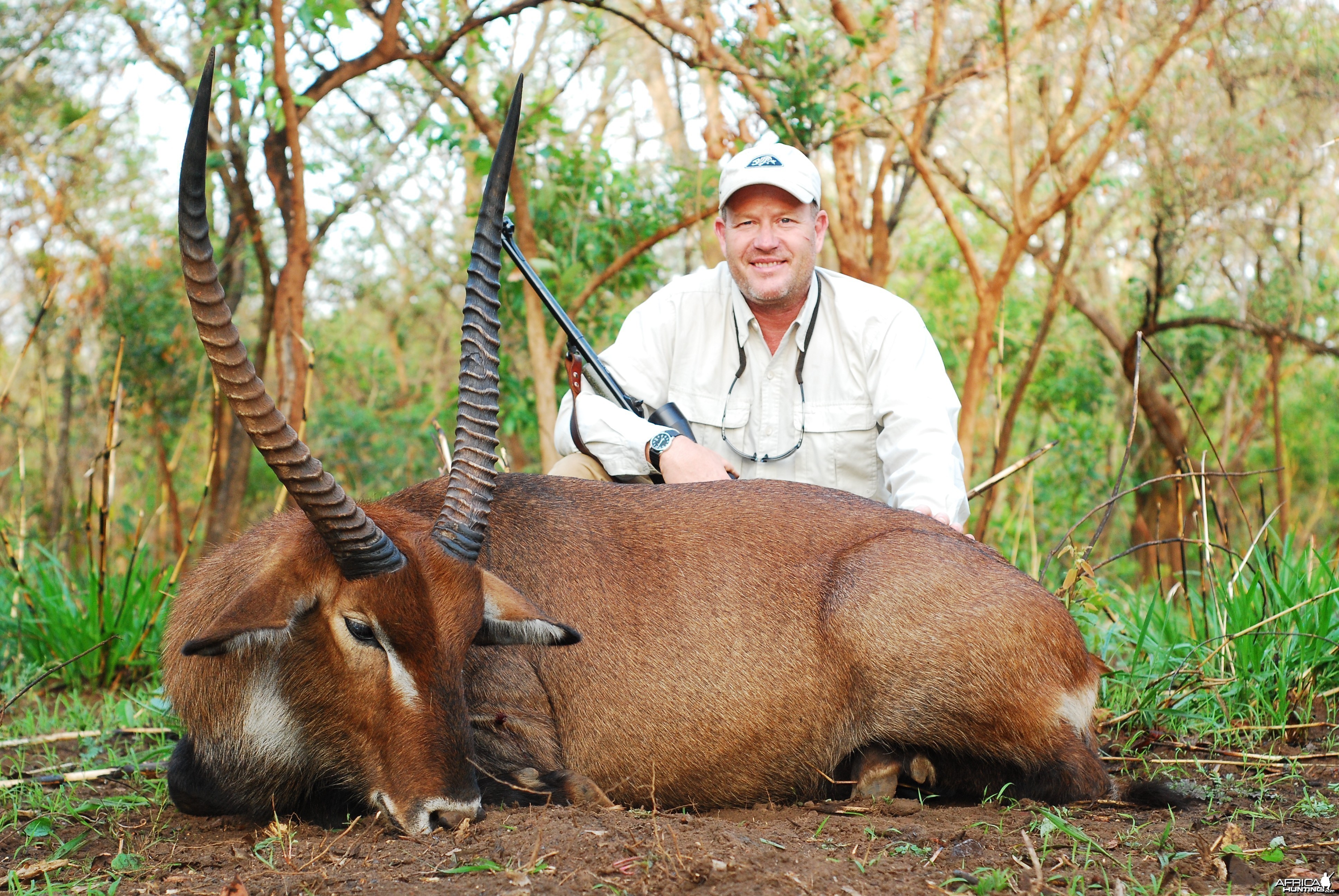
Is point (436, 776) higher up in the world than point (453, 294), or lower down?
lower down

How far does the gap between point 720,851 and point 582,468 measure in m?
2.76

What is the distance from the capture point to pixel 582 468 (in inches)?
217

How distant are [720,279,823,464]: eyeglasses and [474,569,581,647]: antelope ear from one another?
7.18ft

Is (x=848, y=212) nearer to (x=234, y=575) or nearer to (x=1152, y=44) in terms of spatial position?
(x=1152, y=44)

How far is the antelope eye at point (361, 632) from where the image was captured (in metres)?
3.27

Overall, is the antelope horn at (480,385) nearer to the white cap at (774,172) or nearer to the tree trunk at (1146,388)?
the white cap at (774,172)

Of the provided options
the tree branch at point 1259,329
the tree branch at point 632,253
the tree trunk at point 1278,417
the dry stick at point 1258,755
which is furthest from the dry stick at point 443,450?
the tree branch at point 1259,329

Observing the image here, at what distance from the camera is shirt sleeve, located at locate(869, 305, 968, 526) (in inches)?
200

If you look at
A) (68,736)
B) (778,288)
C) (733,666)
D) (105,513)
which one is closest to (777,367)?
(778,288)

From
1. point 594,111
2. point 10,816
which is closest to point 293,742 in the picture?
point 10,816

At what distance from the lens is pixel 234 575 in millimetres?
3707

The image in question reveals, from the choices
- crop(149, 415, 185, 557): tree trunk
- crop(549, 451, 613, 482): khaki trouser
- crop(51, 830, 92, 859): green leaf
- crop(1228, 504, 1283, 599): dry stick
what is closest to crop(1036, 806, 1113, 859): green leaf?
crop(1228, 504, 1283, 599): dry stick

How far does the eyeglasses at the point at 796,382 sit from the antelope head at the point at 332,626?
6.50ft

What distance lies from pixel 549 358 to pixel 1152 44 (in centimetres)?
712
